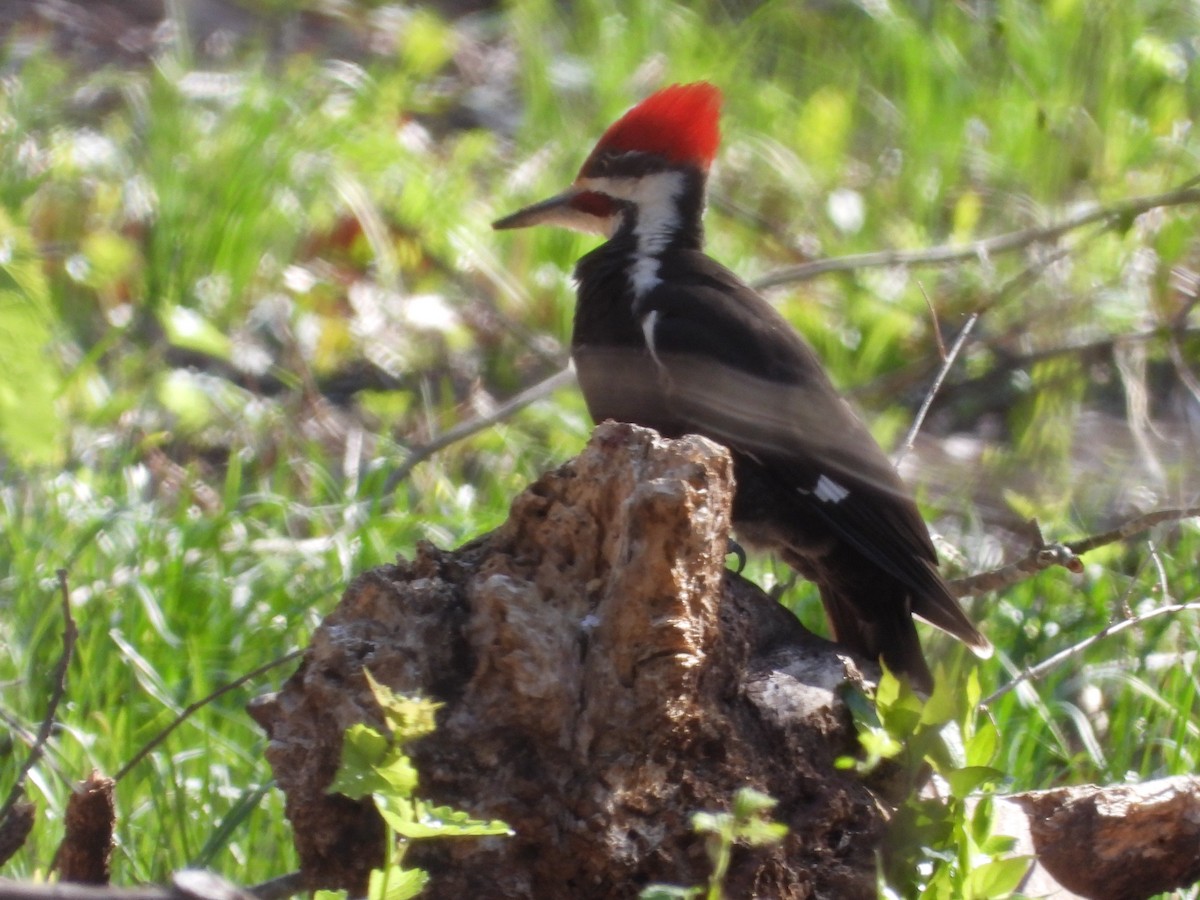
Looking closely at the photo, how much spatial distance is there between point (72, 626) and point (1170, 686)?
73.0 inches

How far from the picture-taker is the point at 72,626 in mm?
1627

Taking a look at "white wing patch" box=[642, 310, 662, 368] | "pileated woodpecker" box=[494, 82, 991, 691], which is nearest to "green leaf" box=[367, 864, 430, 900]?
"pileated woodpecker" box=[494, 82, 991, 691]

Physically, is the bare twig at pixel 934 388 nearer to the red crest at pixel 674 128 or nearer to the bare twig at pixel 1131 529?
the bare twig at pixel 1131 529

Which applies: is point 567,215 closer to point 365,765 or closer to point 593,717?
point 593,717

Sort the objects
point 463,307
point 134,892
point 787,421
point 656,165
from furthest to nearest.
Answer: point 463,307 < point 656,165 < point 787,421 < point 134,892

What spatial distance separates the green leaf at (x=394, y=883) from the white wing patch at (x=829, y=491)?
1.34 meters

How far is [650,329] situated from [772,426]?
0.27 m

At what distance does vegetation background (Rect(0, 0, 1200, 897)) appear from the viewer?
9.00ft

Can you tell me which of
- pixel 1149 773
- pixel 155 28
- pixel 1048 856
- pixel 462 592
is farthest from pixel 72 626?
pixel 155 28

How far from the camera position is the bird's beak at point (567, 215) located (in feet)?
11.2

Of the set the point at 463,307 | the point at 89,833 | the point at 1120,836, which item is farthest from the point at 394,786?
the point at 463,307

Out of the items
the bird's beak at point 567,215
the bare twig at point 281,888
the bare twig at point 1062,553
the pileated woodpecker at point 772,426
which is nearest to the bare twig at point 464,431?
the bird's beak at point 567,215

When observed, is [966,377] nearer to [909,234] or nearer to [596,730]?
[909,234]

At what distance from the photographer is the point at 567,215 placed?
3.45 metres
